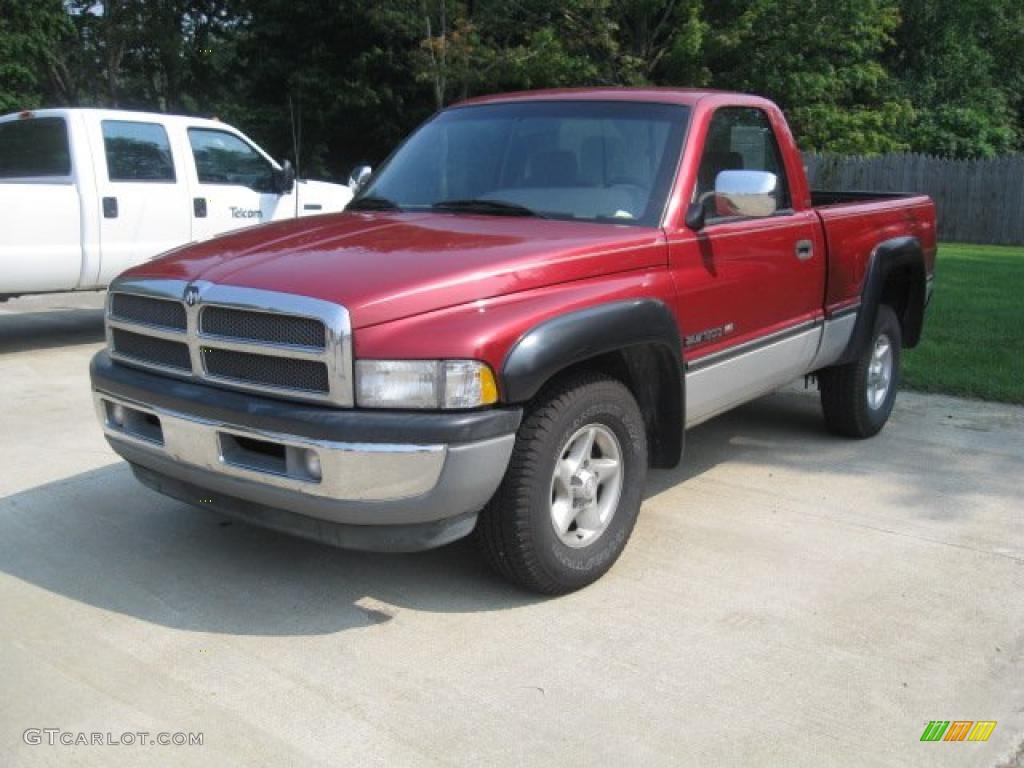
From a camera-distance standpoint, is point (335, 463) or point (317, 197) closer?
point (335, 463)

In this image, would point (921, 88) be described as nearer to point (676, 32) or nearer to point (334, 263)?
point (676, 32)

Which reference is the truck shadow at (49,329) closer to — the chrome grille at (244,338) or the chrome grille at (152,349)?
the chrome grille at (152,349)

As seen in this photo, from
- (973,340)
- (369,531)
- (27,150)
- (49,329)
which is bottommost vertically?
(973,340)

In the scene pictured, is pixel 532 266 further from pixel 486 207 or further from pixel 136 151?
pixel 136 151

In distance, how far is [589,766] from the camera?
2855mm

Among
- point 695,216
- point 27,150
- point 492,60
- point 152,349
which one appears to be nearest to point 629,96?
point 695,216

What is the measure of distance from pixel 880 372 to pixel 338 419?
4.17 meters

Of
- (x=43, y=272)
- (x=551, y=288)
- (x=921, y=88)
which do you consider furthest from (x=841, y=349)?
(x=921, y=88)

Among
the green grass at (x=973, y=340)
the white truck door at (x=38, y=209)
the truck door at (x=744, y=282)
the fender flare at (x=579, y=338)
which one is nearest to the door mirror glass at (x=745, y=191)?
the truck door at (x=744, y=282)

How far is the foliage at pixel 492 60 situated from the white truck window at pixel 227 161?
1324cm

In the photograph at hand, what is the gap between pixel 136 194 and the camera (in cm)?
915

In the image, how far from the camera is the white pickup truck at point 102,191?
8578 mm

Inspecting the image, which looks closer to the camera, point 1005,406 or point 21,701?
point 21,701

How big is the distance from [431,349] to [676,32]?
969 inches
